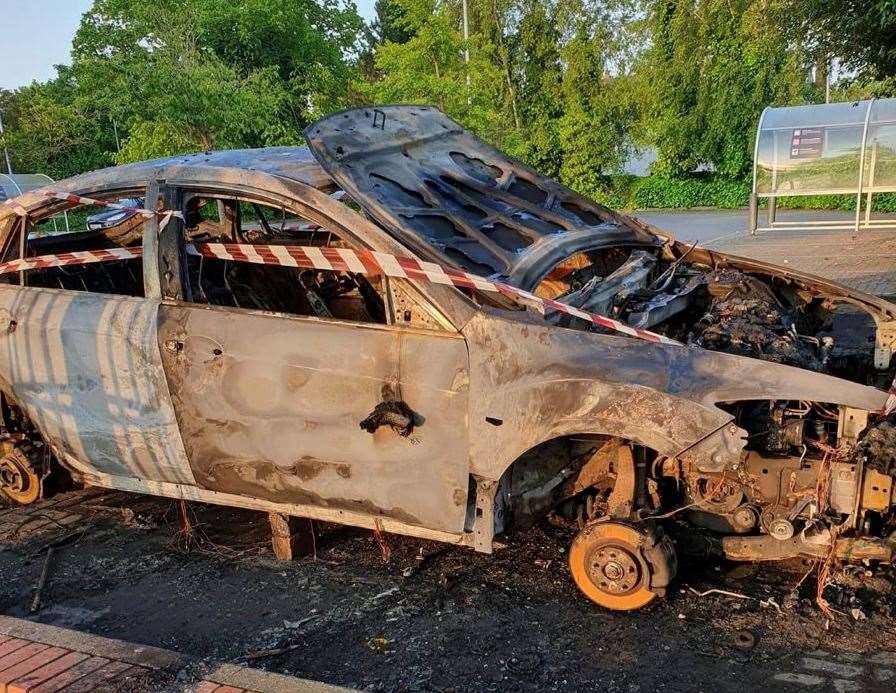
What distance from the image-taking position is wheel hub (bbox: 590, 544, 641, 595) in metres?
3.21

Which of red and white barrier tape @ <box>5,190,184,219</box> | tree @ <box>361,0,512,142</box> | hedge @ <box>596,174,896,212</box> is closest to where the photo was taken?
red and white barrier tape @ <box>5,190,184,219</box>

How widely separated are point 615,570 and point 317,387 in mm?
1500

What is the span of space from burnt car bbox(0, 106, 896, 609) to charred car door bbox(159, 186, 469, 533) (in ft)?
0.03

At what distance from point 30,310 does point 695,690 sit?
143 inches

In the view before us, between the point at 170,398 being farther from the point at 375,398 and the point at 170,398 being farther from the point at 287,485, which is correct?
the point at 375,398

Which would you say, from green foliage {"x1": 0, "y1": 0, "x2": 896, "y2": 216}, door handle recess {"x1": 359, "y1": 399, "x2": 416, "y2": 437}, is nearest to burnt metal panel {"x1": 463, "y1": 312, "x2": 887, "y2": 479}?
door handle recess {"x1": 359, "y1": 399, "x2": 416, "y2": 437}

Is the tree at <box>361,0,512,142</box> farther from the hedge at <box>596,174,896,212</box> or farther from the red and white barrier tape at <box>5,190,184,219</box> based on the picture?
the red and white barrier tape at <box>5,190,184,219</box>

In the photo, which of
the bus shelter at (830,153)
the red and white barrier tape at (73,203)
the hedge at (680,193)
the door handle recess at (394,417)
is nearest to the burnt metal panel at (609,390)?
the door handle recess at (394,417)

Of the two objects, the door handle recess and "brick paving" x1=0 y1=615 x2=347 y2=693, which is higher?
the door handle recess

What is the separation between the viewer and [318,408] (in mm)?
3312

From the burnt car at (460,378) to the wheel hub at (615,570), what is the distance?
0.01 meters

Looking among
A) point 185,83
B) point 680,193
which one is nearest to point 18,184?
point 185,83

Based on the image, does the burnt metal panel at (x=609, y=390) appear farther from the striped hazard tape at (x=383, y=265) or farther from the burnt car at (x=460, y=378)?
the striped hazard tape at (x=383, y=265)

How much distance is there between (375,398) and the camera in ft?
10.5
